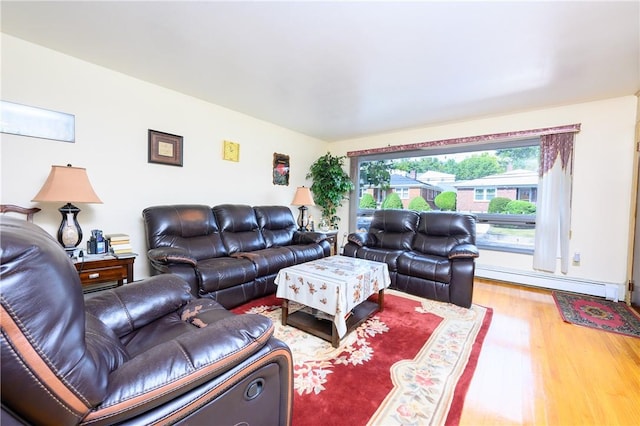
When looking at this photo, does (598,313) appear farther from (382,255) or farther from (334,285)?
(334,285)

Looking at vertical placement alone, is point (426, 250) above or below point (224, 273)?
above

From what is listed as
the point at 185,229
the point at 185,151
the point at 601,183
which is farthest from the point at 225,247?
the point at 601,183

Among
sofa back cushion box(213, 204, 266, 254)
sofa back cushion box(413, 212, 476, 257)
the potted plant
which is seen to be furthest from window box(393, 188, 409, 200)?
sofa back cushion box(213, 204, 266, 254)

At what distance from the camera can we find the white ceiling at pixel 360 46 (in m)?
1.74

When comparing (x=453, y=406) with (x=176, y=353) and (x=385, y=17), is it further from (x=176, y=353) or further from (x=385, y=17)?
(x=385, y=17)

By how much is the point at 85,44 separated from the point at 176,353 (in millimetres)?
2741

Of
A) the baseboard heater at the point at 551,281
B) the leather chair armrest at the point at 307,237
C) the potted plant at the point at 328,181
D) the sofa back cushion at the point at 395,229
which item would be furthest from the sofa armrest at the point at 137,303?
the baseboard heater at the point at 551,281

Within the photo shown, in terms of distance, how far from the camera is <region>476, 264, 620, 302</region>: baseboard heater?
3.03 meters

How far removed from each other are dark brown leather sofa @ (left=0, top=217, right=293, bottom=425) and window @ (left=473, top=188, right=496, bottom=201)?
3941 millimetres

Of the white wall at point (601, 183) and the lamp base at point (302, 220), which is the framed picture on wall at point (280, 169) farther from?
the white wall at point (601, 183)

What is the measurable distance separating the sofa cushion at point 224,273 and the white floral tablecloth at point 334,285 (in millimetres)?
453

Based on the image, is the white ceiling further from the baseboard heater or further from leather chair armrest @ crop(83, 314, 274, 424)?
the baseboard heater

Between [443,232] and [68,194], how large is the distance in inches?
146

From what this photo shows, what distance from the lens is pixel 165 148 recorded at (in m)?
3.07
